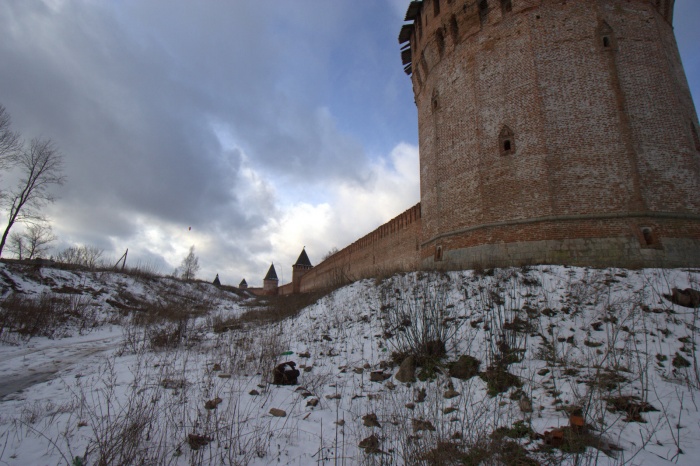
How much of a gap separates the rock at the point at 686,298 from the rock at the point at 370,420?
5.46 m

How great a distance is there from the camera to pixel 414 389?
3531 millimetres

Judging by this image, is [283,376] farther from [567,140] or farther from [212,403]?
[567,140]

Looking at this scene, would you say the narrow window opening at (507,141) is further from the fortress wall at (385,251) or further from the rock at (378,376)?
the rock at (378,376)

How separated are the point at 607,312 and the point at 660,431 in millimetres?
3147

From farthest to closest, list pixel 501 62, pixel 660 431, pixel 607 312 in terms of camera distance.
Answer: pixel 501 62
pixel 607 312
pixel 660 431

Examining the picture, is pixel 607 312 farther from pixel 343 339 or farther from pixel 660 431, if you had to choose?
pixel 343 339

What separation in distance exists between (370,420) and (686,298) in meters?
5.55

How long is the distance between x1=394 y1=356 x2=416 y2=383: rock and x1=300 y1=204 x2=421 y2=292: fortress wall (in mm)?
6645

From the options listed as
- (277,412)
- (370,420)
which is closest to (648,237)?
(370,420)

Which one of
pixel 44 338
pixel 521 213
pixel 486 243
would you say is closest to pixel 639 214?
pixel 521 213

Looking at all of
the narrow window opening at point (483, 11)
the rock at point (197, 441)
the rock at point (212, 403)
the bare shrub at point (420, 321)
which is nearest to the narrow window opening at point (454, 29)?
the narrow window opening at point (483, 11)

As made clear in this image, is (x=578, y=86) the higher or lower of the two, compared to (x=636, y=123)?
higher

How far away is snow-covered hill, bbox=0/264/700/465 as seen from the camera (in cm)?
241

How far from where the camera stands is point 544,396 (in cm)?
317
